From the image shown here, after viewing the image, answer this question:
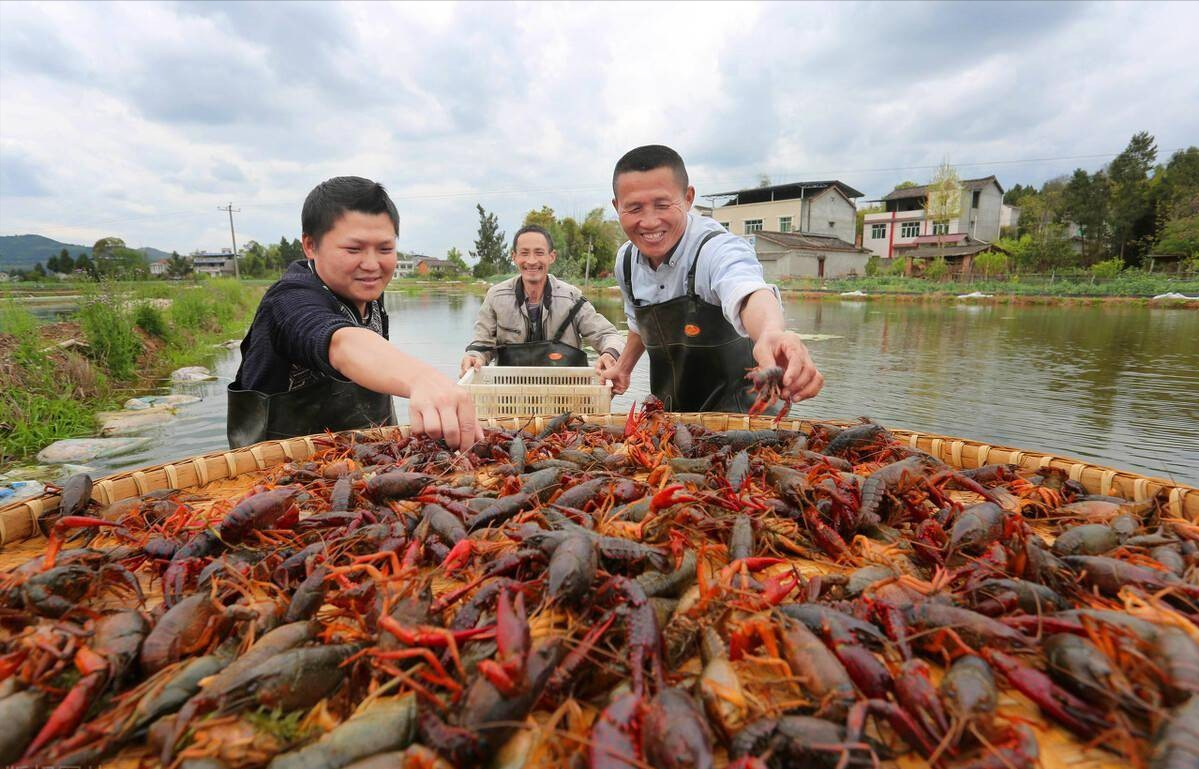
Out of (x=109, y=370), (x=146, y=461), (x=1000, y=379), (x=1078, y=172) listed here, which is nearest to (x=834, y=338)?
(x=1000, y=379)

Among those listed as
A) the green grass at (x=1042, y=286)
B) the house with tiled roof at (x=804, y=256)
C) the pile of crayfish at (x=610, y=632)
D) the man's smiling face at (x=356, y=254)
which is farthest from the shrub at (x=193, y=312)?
the house with tiled roof at (x=804, y=256)

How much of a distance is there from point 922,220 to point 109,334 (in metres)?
62.4

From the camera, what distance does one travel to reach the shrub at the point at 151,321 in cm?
1370

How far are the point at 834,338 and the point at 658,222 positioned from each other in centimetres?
1663

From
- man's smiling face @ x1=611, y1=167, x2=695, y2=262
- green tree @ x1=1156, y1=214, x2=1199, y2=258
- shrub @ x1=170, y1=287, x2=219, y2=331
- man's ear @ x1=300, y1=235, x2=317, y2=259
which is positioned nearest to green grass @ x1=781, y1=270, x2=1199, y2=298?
green tree @ x1=1156, y1=214, x2=1199, y2=258

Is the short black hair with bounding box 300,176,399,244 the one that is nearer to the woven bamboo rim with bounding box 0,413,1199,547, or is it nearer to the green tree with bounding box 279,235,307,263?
the woven bamboo rim with bounding box 0,413,1199,547

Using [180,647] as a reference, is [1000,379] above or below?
below

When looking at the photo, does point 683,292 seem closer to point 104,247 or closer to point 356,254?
point 356,254

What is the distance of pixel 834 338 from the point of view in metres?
18.8

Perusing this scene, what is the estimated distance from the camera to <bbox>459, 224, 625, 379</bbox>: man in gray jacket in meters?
6.36

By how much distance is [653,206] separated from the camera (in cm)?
385

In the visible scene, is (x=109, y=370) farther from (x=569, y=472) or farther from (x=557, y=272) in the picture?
(x=557, y=272)

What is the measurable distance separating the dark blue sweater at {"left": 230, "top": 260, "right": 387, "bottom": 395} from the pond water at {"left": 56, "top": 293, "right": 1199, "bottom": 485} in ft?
18.4

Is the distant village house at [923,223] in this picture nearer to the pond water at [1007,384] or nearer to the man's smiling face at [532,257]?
the pond water at [1007,384]
